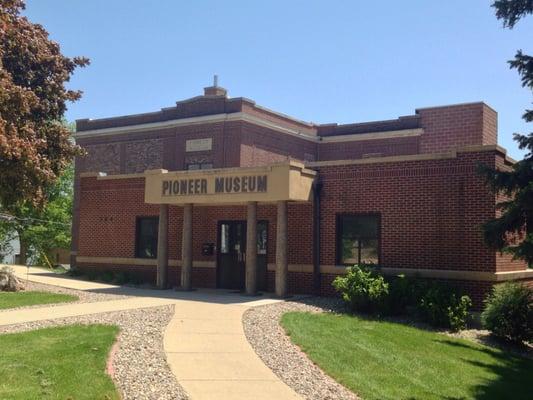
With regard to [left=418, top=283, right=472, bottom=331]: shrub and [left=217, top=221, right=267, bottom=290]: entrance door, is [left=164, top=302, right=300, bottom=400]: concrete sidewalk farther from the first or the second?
[left=217, top=221, right=267, bottom=290]: entrance door

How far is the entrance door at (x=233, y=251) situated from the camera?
19.0 meters

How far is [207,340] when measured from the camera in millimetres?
10305

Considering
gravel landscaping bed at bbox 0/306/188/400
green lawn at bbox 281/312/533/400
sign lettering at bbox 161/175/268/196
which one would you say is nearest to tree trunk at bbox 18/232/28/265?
sign lettering at bbox 161/175/268/196

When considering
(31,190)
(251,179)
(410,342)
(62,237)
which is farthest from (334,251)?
(62,237)

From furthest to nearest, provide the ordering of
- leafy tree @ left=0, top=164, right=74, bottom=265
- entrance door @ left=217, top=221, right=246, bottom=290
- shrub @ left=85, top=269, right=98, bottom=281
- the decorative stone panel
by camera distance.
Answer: leafy tree @ left=0, top=164, right=74, bottom=265, the decorative stone panel, shrub @ left=85, top=269, right=98, bottom=281, entrance door @ left=217, top=221, right=246, bottom=290

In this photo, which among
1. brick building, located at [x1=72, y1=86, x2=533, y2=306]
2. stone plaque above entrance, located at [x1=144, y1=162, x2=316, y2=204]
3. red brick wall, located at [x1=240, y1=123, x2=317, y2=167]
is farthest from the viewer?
red brick wall, located at [x1=240, y1=123, x2=317, y2=167]

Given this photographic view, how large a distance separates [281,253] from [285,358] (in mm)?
7755

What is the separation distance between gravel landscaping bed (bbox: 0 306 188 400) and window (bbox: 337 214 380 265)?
5921mm

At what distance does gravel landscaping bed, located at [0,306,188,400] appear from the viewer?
23.4 feet

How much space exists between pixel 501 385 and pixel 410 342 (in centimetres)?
227

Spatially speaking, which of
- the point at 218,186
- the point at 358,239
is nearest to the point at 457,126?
the point at 358,239

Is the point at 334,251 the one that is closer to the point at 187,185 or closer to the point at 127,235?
the point at 187,185

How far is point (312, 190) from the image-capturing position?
17453 mm

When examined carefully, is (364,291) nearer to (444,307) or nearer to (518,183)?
(444,307)
